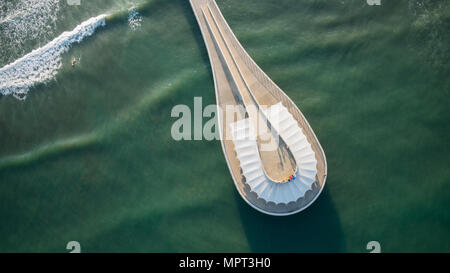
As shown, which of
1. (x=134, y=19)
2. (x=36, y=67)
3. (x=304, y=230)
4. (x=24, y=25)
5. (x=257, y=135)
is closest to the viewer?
(x=257, y=135)

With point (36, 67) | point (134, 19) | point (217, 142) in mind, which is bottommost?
point (217, 142)

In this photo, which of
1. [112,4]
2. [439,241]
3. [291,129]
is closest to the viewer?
[291,129]

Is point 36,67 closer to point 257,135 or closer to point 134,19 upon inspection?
point 134,19

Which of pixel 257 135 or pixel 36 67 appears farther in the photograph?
pixel 36 67

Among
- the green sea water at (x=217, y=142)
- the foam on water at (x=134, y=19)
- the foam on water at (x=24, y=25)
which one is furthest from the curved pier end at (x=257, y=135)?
the foam on water at (x=24, y=25)

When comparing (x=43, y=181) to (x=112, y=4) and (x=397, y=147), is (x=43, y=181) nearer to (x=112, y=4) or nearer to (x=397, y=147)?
(x=112, y=4)

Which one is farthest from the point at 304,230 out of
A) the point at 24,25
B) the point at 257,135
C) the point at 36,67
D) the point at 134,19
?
the point at 24,25
